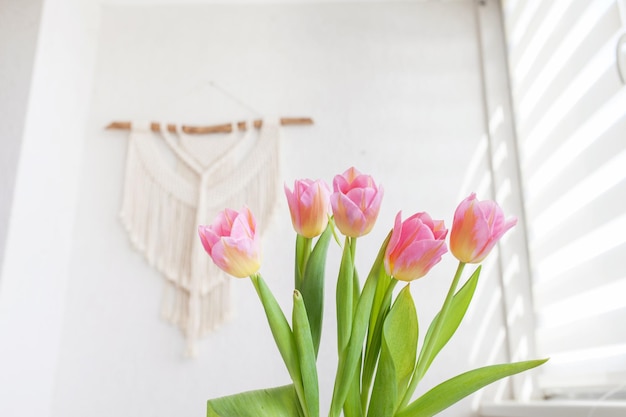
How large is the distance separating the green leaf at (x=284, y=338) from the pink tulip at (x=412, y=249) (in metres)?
0.14

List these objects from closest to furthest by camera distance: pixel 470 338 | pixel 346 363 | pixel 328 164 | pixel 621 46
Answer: pixel 346 363, pixel 621 46, pixel 470 338, pixel 328 164

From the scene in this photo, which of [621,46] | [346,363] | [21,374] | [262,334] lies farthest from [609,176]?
[21,374]

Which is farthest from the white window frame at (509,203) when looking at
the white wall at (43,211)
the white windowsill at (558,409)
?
the white wall at (43,211)

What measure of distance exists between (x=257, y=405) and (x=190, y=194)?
0.96 meters

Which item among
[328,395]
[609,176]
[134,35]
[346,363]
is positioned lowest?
[328,395]

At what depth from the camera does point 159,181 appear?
1575mm

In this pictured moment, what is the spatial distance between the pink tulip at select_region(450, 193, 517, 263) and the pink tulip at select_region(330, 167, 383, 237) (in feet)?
0.32

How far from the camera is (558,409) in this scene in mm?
1003

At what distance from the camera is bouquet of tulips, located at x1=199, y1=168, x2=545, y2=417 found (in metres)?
0.66

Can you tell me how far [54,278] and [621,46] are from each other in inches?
51.2

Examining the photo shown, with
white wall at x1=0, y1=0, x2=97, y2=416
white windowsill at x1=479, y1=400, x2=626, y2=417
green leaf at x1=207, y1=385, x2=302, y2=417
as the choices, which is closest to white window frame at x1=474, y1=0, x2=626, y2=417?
white windowsill at x1=479, y1=400, x2=626, y2=417

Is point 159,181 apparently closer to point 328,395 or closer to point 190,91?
point 190,91

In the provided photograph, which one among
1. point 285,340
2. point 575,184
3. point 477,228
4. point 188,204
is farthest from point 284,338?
point 188,204

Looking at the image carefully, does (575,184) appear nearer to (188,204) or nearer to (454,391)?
(454,391)
